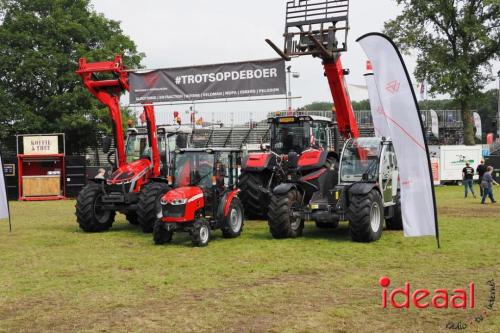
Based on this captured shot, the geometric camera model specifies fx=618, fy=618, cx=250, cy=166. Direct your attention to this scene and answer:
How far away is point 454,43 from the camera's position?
37594 mm

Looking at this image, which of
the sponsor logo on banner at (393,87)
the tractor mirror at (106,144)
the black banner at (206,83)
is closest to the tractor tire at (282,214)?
the sponsor logo on banner at (393,87)

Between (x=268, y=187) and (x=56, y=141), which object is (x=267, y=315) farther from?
(x=56, y=141)

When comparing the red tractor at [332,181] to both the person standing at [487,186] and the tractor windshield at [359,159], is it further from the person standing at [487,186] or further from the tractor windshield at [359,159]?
the person standing at [487,186]

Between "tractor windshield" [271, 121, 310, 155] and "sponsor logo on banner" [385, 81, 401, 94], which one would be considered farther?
"tractor windshield" [271, 121, 310, 155]

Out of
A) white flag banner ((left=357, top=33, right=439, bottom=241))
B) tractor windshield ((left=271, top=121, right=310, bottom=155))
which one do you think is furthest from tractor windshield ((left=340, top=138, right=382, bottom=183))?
tractor windshield ((left=271, top=121, right=310, bottom=155))

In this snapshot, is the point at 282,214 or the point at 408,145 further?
the point at 282,214

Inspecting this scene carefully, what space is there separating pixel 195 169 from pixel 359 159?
10.9ft

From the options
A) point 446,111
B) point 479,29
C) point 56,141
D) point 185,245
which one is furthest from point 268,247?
point 446,111

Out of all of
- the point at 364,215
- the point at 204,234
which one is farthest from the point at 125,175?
the point at 364,215

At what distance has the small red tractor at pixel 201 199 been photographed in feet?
37.7

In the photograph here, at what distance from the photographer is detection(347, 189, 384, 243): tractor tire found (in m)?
11.3

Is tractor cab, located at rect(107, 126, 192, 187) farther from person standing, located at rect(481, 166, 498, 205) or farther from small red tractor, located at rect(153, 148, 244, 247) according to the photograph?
person standing, located at rect(481, 166, 498, 205)

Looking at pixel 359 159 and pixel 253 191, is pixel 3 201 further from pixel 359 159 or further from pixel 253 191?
pixel 359 159

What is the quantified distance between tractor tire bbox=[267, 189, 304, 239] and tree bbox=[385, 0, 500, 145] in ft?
88.1
